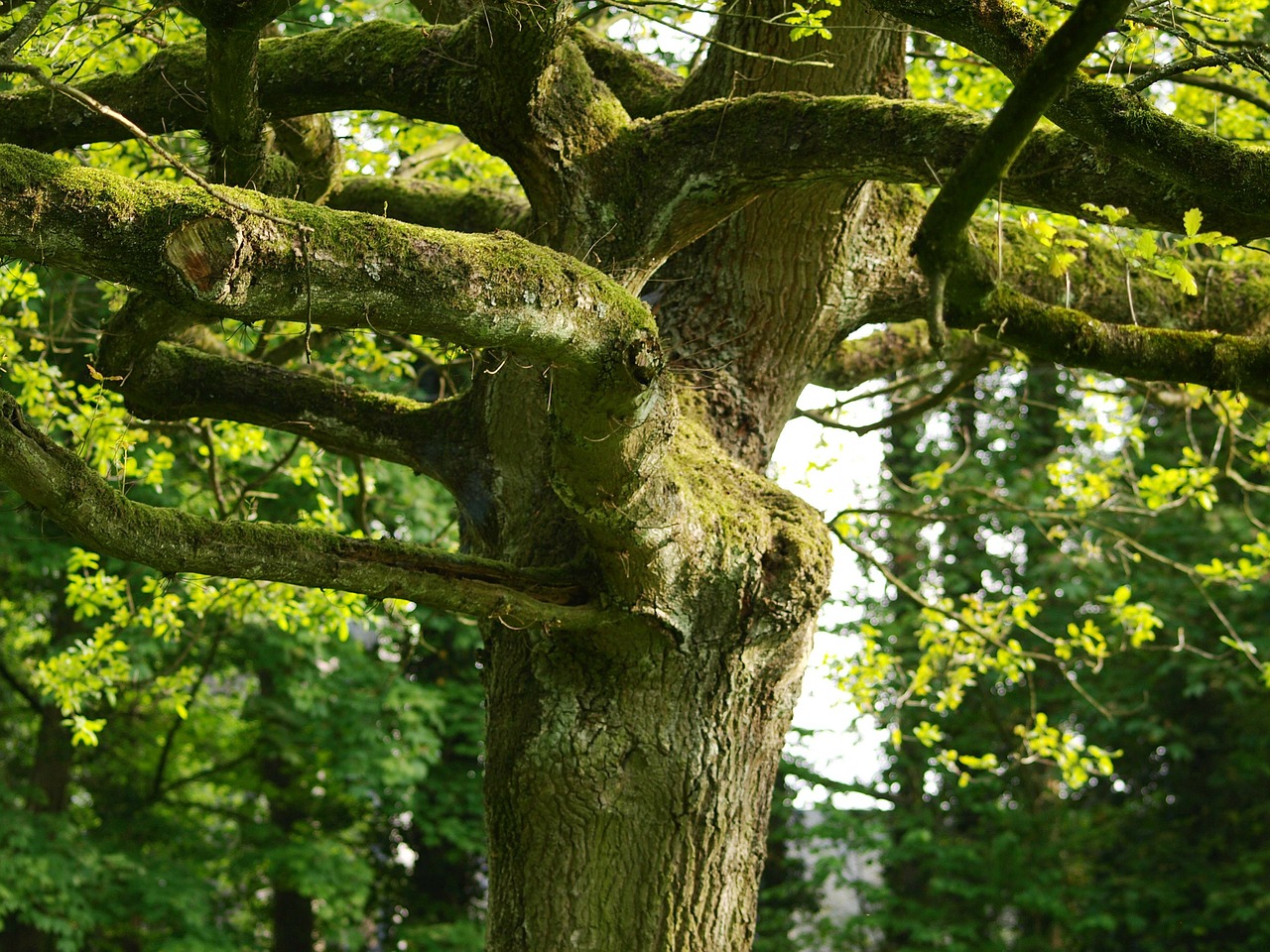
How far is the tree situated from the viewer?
3.04m

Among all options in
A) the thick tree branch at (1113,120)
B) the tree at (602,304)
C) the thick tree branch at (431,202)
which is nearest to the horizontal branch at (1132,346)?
the tree at (602,304)

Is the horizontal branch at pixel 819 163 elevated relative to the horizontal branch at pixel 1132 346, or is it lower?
elevated

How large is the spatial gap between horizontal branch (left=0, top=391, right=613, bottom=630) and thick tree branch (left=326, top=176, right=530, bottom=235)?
2.32 metres

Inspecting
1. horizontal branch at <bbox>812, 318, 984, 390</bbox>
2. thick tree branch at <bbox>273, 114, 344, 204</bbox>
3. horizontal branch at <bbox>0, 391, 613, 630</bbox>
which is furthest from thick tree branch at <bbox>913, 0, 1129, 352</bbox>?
horizontal branch at <bbox>812, 318, 984, 390</bbox>

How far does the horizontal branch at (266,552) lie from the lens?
321 cm

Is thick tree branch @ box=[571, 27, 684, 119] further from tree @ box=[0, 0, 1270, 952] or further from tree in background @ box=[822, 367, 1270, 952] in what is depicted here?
tree in background @ box=[822, 367, 1270, 952]

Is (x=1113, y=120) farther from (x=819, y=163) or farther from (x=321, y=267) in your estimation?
(x=321, y=267)

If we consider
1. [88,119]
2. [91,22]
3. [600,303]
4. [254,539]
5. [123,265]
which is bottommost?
Answer: [254,539]

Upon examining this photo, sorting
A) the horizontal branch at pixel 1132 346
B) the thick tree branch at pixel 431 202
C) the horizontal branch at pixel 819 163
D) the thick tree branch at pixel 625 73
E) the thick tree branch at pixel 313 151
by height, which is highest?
the thick tree branch at pixel 625 73

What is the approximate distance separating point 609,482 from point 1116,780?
1331 centimetres

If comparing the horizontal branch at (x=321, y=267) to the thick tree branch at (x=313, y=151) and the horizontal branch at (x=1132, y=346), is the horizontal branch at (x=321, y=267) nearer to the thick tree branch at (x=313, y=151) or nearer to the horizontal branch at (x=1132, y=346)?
the horizontal branch at (x=1132, y=346)

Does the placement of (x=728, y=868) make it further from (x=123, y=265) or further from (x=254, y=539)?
(x=123, y=265)

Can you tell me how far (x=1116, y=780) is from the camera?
Answer: 49.3ft

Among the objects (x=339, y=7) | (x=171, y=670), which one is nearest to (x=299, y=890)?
(x=171, y=670)
